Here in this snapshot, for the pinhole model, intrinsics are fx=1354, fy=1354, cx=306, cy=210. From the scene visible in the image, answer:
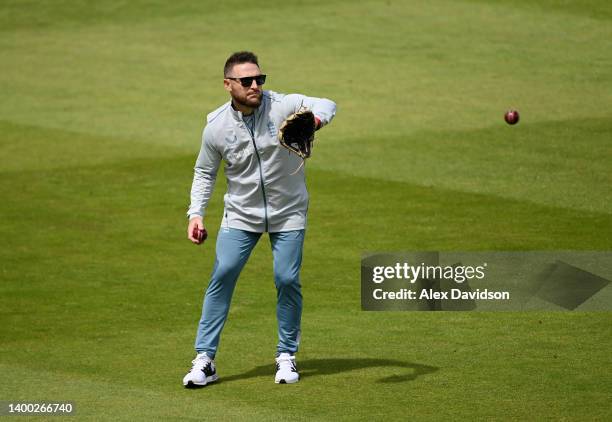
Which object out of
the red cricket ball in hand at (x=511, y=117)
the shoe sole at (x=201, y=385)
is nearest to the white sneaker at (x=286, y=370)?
the shoe sole at (x=201, y=385)

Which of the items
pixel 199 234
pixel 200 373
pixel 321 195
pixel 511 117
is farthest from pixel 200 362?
pixel 511 117

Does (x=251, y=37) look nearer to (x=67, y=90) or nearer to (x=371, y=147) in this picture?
(x=67, y=90)

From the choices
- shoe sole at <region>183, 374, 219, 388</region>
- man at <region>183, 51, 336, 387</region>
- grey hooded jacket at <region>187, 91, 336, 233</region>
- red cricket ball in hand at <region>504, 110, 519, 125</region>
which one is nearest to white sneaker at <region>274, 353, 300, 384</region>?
man at <region>183, 51, 336, 387</region>

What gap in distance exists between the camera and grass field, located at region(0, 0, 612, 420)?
10.0 meters

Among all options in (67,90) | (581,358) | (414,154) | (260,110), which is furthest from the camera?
(67,90)

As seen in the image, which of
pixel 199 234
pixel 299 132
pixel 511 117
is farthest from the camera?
pixel 511 117

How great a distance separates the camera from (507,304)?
12.3m

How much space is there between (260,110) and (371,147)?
9.81 metres

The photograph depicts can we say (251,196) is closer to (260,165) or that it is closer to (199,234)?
(260,165)

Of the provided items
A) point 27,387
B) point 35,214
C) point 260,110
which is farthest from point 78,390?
point 35,214

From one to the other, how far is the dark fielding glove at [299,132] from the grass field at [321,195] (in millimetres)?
1757

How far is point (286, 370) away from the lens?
32.9 feet

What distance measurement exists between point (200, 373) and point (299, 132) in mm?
1916

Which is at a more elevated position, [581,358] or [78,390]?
[581,358]
